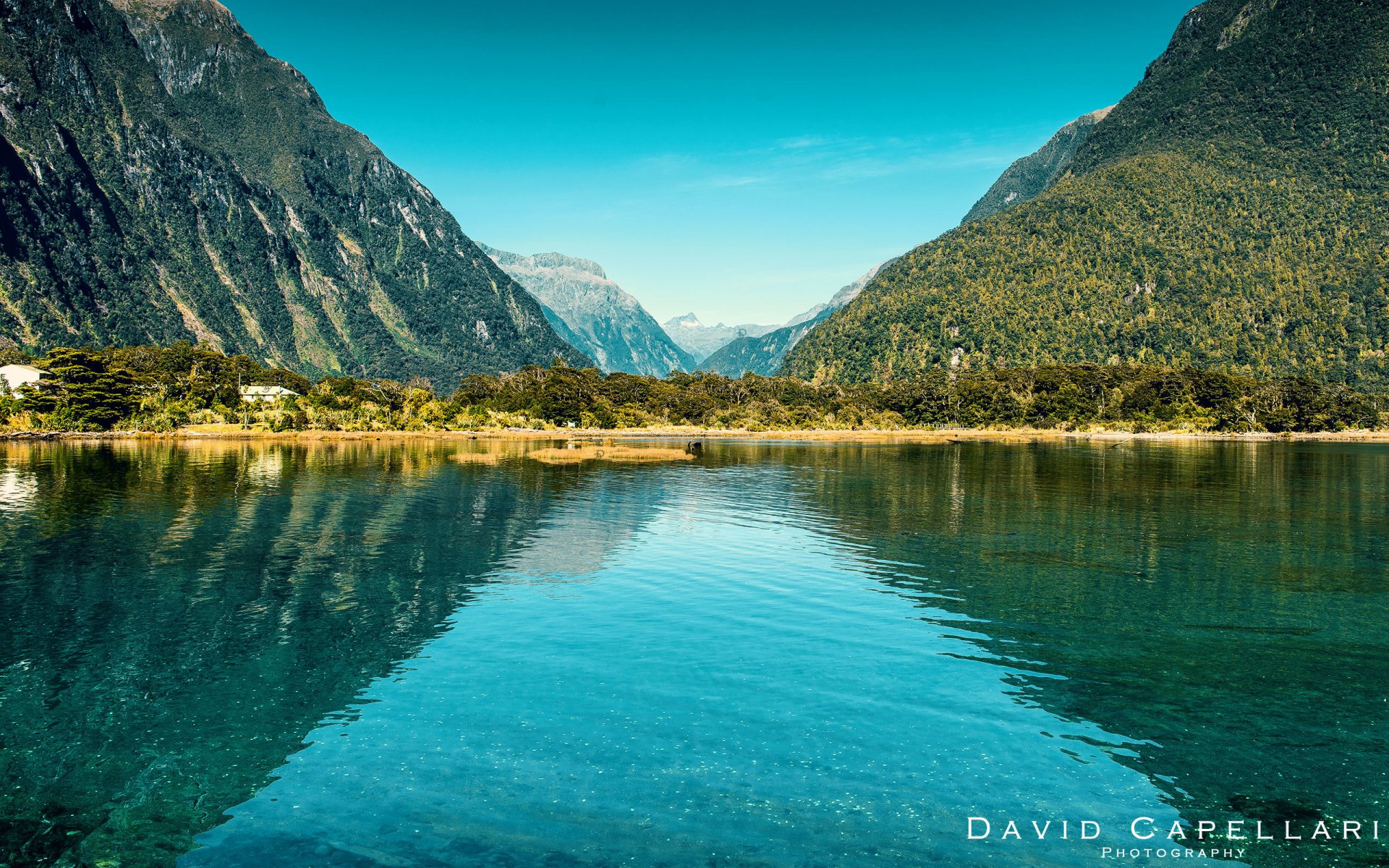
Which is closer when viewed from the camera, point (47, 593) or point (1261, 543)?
point (47, 593)

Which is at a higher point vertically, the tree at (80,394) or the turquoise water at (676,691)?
the tree at (80,394)

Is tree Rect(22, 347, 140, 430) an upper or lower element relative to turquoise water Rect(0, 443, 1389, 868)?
upper

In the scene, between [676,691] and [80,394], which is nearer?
[676,691]

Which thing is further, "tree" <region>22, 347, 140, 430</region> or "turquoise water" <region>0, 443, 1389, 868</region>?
"tree" <region>22, 347, 140, 430</region>

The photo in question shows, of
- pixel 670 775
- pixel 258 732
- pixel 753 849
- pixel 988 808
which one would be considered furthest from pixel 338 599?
pixel 988 808

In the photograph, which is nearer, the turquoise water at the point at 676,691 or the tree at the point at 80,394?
the turquoise water at the point at 676,691

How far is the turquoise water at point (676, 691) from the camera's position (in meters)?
15.5

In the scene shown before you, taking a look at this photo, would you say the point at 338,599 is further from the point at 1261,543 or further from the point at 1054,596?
the point at 1261,543

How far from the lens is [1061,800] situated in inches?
660

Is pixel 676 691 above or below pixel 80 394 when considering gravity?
below

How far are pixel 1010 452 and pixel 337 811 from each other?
453 feet

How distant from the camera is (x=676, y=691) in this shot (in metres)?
22.6

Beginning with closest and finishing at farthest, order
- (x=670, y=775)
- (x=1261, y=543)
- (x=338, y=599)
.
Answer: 1. (x=670, y=775)
2. (x=338, y=599)
3. (x=1261, y=543)

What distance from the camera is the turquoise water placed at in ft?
50.7
